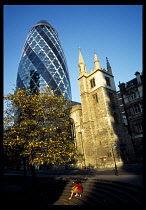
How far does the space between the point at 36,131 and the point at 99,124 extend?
62.0ft

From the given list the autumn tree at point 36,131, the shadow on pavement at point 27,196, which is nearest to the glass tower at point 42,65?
Answer: the autumn tree at point 36,131

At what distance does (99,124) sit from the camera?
28234 millimetres

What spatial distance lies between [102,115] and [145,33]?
2719 centimetres

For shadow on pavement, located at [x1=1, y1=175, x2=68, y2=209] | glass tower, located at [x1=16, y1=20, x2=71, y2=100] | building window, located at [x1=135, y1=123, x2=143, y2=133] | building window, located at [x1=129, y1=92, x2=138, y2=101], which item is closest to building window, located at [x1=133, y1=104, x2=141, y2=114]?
building window, located at [x1=129, y1=92, x2=138, y2=101]

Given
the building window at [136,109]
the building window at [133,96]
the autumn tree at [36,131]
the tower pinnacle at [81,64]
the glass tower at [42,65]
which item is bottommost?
the autumn tree at [36,131]

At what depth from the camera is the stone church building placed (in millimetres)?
25625

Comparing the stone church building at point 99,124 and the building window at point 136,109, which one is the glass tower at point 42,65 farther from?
the building window at point 136,109

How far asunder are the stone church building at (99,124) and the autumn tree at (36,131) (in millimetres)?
13539

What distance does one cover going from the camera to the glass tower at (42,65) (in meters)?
69.8

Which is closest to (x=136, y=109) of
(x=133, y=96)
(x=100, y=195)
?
(x=133, y=96)

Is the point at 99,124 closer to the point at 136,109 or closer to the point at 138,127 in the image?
the point at 138,127

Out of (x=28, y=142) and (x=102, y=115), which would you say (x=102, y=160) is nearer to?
(x=102, y=115)

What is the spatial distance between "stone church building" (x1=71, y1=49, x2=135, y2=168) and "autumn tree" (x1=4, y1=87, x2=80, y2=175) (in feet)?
44.4

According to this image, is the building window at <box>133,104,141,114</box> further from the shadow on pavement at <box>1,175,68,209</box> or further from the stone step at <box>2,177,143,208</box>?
the shadow on pavement at <box>1,175,68,209</box>
